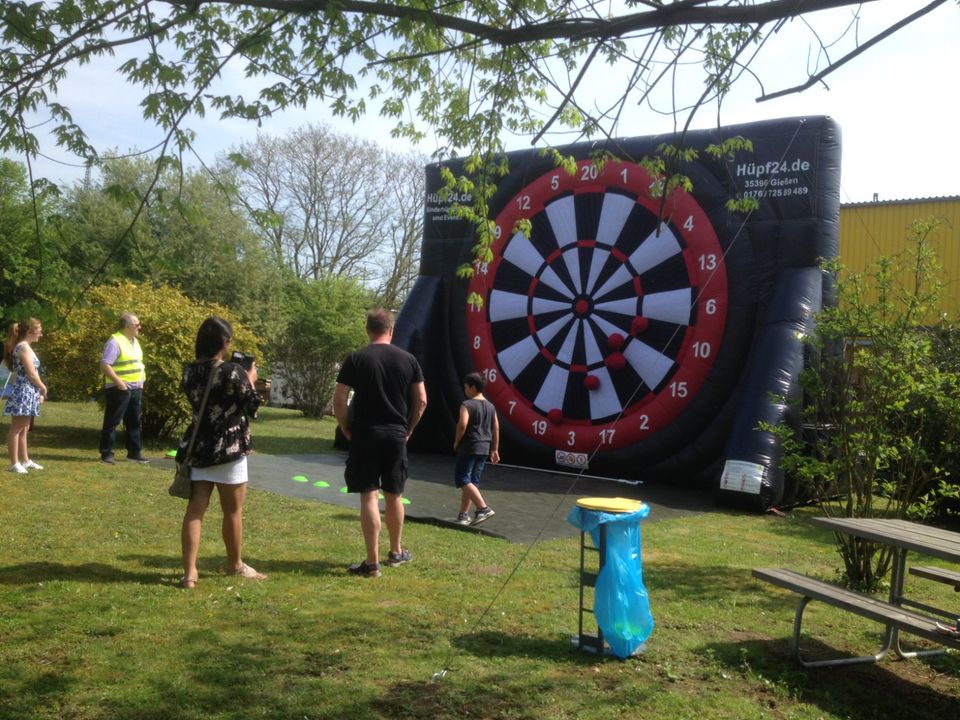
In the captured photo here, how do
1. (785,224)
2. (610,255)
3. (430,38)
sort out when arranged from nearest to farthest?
(430,38) → (785,224) → (610,255)

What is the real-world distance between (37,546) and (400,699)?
11.4 ft

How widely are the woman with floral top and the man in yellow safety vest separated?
187 inches

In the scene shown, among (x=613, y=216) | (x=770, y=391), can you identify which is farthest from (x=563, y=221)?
(x=770, y=391)

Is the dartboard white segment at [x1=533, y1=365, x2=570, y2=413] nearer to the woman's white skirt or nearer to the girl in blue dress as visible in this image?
the girl in blue dress

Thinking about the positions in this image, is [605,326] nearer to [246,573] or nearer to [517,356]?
[517,356]

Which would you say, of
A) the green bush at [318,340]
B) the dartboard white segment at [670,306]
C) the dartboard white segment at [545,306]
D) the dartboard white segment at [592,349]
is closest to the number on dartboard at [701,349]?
the dartboard white segment at [670,306]

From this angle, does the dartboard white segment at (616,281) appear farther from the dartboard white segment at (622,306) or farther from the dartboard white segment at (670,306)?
the dartboard white segment at (670,306)

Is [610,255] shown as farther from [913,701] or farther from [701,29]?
[913,701]

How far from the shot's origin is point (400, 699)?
3729mm

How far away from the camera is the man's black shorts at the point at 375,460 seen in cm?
571

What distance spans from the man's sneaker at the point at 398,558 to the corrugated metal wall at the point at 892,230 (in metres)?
13.2

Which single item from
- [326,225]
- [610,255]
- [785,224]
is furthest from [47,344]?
[326,225]

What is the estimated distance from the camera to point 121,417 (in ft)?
32.9

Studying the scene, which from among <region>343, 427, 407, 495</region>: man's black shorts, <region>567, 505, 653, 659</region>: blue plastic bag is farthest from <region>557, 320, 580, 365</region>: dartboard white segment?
<region>567, 505, 653, 659</region>: blue plastic bag
